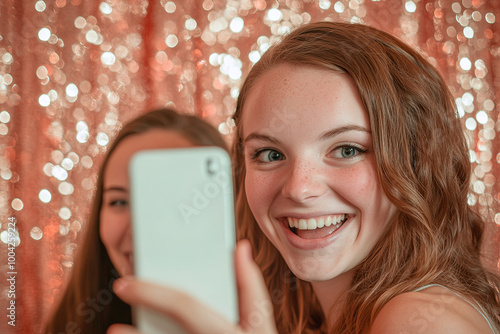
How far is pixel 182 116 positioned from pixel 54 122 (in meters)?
0.20

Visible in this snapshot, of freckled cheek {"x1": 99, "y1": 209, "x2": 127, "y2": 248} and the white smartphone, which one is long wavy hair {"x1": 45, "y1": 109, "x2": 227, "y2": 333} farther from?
the white smartphone

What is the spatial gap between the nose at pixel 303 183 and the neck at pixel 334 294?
0.43 feet

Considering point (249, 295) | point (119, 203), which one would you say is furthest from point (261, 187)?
point (249, 295)

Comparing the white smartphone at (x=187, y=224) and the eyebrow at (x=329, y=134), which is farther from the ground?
the eyebrow at (x=329, y=134)

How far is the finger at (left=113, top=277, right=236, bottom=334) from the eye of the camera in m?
0.23

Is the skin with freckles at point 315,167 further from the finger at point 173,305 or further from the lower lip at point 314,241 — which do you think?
the finger at point 173,305

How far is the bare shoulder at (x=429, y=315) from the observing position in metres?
0.37

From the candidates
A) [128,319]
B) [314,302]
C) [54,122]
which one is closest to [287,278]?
[314,302]

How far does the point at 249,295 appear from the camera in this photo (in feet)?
0.84

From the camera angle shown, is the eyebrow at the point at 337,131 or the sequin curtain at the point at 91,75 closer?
the eyebrow at the point at 337,131

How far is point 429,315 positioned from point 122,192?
11.1 inches

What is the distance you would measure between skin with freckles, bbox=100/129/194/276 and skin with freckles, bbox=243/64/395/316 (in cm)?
8

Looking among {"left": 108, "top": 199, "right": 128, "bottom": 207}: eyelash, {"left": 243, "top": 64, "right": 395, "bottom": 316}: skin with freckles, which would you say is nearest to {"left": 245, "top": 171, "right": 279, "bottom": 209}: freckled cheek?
{"left": 243, "top": 64, "right": 395, "bottom": 316}: skin with freckles

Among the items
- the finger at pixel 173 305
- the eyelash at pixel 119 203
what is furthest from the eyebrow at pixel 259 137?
the finger at pixel 173 305
